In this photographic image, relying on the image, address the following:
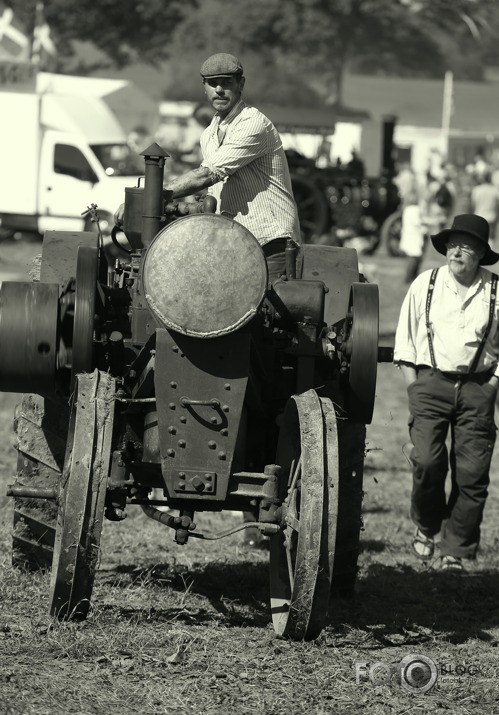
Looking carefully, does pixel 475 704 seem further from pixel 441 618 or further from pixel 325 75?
pixel 325 75

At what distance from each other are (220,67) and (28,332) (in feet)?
4.70

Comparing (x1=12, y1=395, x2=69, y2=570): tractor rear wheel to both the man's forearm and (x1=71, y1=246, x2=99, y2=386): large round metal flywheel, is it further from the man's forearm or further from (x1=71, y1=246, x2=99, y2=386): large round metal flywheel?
the man's forearm

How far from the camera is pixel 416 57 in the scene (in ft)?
237

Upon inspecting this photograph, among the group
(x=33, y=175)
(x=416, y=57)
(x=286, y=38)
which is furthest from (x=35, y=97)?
(x=416, y=57)

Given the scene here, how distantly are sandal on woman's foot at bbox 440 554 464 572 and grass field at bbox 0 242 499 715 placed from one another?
0.24 ft

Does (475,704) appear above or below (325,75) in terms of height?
below

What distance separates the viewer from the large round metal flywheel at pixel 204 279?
4.61 metres

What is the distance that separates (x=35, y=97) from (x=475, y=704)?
21.7m

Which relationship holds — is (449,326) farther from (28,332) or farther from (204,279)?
(28,332)

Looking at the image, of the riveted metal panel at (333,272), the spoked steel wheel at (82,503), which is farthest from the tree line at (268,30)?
the spoked steel wheel at (82,503)

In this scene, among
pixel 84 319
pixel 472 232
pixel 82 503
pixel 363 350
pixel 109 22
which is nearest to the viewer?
pixel 82 503

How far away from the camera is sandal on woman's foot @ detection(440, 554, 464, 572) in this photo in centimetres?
680

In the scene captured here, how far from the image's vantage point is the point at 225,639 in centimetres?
501

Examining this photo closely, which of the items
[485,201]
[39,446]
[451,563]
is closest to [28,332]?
[39,446]
